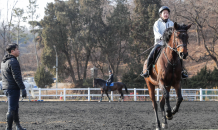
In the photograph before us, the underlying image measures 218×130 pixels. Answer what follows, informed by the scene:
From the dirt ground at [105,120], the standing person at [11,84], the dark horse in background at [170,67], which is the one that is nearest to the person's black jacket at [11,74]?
the standing person at [11,84]

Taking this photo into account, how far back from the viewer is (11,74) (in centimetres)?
569

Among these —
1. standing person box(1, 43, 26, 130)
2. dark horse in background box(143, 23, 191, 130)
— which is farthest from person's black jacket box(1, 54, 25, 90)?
dark horse in background box(143, 23, 191, 130)

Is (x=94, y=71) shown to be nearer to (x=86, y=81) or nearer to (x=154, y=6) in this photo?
(x=86, y=81)

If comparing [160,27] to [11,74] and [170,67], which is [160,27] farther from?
[11,74]

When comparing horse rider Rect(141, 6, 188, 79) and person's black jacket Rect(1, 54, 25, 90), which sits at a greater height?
horse rider Rect(141, 6, 188, 79)

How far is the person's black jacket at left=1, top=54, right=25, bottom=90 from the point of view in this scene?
18.1 ft

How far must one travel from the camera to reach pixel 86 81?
115 feet

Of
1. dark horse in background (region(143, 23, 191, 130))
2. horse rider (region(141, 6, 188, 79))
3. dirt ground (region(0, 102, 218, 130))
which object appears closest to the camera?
dark horse in background (region(143, 23, 191, 130))

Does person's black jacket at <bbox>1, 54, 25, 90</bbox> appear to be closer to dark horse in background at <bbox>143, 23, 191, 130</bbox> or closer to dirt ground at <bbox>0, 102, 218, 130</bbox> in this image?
dirt ground at <bbox>0, 102, 218, 130</bbox>

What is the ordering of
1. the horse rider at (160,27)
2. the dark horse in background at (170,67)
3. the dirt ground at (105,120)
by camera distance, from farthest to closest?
the dirt ground at (105,120) → the horse rider at (160,27) → the dark horse in background at (170,67)

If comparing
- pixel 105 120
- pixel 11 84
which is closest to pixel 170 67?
pixel 105 120

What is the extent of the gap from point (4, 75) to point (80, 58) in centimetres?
3323

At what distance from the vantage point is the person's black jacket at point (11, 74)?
18.1 ft

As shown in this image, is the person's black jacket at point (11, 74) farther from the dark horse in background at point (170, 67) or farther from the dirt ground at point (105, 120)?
the dark horse in background at point (170, 67)
